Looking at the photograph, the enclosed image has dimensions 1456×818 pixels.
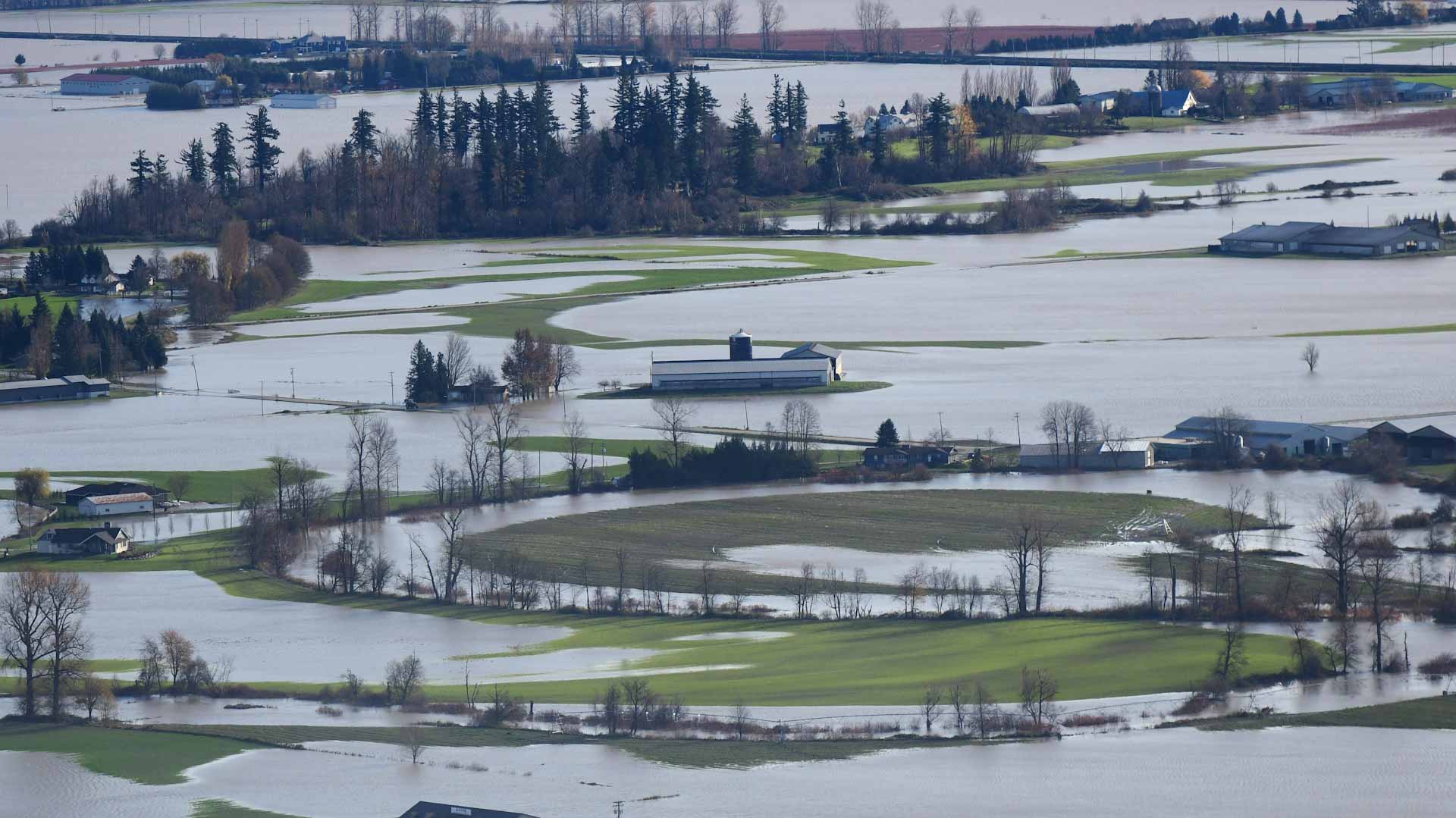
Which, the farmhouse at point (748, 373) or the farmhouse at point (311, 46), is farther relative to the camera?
the farmhouse at point (311, 46)

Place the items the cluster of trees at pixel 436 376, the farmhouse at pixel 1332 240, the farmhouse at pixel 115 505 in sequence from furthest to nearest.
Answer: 1. the farmhouse at pixel 1332 240
2. the cluster of trees at pixel 436 376
3. the farmhouse at pixel 115 505

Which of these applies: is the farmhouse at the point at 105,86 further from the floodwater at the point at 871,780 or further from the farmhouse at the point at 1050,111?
the floodwater at the point at 871,780

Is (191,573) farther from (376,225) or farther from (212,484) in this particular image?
(376,225)

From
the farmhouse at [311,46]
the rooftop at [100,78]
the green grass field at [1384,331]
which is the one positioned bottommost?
the green grass field at [1384,331]

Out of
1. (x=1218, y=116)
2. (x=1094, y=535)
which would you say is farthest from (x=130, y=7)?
(x=1094, y=535)

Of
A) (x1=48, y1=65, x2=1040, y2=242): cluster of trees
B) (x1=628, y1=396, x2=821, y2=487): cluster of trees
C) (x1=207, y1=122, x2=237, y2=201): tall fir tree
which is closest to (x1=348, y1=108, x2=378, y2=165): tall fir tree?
(x1=48, y1=65, x2=1040, y2=242): cluster of trees

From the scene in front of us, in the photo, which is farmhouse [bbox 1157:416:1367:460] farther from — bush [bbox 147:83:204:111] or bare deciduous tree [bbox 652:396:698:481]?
bush [bbox 147:83:204:111]

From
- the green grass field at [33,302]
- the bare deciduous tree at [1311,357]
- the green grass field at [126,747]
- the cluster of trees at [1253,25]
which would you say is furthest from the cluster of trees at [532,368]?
the cluster of trees at [1253,25]
